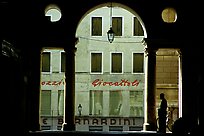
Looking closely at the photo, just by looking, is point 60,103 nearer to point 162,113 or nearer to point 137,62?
point 137,62

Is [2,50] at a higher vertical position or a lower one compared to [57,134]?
higher

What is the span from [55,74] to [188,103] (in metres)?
19.5

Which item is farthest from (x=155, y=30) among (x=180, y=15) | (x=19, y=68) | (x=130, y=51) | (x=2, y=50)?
(x=130, y=51)

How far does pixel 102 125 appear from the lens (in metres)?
39.7

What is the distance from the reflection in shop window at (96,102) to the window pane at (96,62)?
1768mm

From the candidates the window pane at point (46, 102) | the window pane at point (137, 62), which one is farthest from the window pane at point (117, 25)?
the window pane at point (46, 102)

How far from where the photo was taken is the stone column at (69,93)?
22.0 metres

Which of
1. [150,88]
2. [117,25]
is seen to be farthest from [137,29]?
[150,88]

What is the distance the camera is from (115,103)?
131ft

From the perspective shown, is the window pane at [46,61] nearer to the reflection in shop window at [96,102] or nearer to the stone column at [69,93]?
the reflection in shop window at [96,102]

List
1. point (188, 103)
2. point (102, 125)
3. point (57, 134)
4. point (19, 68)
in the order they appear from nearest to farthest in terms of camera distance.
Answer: point (19, 68)
point (57, 134)
point (188, 103)
point (102, 125)

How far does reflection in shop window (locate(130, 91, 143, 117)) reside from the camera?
3959 cm

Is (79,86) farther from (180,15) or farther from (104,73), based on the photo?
(180,15)

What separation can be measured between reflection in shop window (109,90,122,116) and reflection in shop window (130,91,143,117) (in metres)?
0.95
